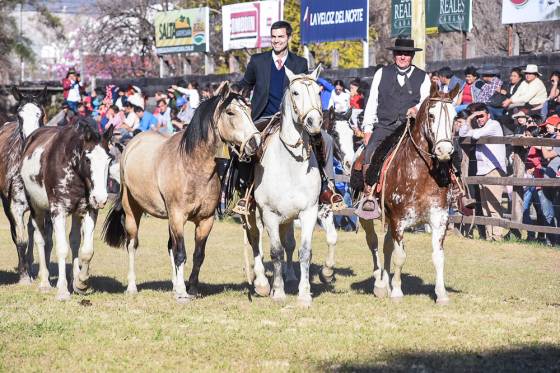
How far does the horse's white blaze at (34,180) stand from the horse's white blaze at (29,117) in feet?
4.36

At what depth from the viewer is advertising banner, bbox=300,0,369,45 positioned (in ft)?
86.2

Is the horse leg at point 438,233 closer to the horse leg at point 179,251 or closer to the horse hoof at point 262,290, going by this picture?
the horse hoof at point 262,290

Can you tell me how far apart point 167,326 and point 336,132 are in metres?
7.50

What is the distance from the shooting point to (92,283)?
14.2 m

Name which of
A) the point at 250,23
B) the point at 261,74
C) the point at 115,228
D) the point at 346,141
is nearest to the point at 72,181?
the point at 115,228

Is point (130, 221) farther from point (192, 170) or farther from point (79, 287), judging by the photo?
point (192, 170)

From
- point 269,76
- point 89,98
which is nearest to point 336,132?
point 269,76

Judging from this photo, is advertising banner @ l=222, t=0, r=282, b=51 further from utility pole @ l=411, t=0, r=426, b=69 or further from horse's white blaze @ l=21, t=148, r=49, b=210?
horse's white blaze @ l=21, t=148, r=49, b=210

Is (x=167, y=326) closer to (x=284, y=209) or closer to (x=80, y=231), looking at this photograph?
(x=284, y=209)

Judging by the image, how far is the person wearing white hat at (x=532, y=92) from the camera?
61.0ft

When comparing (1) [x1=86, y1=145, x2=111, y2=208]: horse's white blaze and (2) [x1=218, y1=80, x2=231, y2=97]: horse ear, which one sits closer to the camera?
(2) [x1=218, y1=80, x2=231, y2=97]: horse ear

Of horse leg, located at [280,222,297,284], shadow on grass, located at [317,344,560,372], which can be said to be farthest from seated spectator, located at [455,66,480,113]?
shadow on grass, located at [317,344,560,372]

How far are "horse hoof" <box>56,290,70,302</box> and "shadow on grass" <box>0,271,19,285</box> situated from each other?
2455mm

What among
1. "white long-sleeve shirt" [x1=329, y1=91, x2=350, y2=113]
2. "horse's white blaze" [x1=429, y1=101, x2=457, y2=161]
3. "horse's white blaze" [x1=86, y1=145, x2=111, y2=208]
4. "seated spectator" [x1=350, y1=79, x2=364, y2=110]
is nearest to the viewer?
"horse's white blaze" [x1=429, y1=101, x2=457, y2=161]
